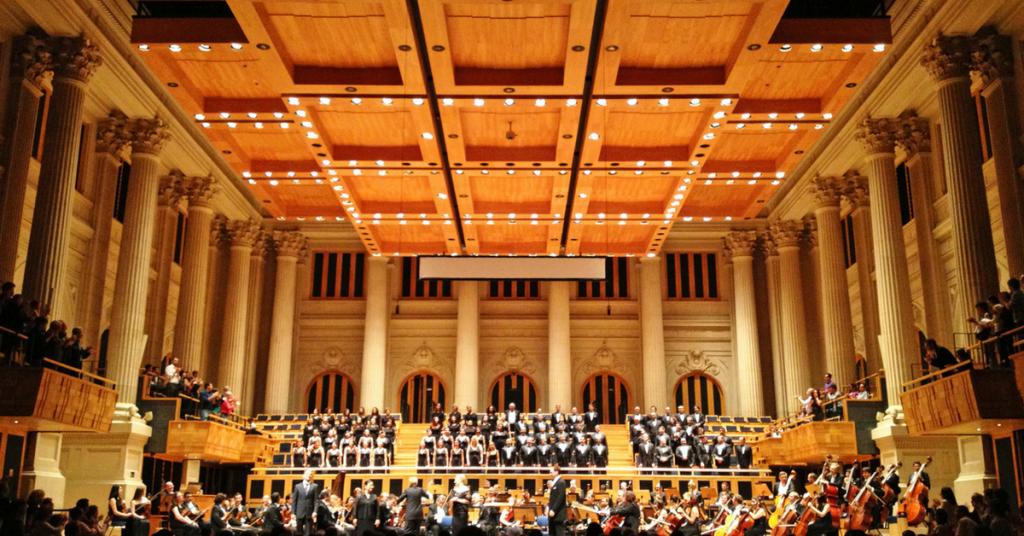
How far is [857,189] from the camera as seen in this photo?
22.6 metres

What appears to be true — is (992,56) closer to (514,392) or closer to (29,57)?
(514,392)

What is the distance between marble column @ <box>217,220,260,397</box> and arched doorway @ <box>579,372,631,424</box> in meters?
10.7

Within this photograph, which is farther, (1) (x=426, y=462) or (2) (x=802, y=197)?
(2) (x=802, y=197)

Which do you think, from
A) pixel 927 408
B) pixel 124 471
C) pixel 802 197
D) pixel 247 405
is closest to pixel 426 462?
pixel 124 471

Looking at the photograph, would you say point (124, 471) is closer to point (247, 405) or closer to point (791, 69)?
point (247, 405)

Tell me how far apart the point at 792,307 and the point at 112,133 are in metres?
18.7

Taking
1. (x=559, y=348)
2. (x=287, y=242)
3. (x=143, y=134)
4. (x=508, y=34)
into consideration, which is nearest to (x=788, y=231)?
(x=559, y=348)

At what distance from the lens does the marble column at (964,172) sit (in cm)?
1484

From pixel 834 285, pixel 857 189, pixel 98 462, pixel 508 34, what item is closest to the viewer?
pixel 508 34

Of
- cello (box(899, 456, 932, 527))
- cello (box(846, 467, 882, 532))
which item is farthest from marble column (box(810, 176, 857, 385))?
cello (box(846, 467, 882, 532))

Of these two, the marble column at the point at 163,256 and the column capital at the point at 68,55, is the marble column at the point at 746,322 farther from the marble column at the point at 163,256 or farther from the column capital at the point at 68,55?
the column capital at the point at 68,55

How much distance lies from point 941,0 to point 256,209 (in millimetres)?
19943

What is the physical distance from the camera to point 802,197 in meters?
24.7

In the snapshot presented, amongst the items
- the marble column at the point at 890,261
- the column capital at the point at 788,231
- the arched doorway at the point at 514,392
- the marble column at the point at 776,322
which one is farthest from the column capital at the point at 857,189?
the arched doorway at the point at 514,392
